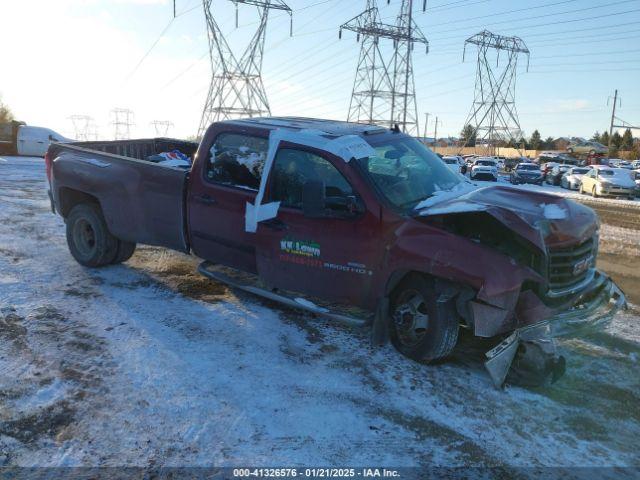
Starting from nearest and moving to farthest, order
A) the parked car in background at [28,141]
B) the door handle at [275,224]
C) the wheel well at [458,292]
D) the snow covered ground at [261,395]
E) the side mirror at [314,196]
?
the snow covered ground at [261,395] < the wheel well at [458,292] < the side mirror at [314,196] < the door handle at [275,224] < the parked car in background at [28,141]

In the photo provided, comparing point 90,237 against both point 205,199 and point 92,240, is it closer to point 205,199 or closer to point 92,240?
point 92,240

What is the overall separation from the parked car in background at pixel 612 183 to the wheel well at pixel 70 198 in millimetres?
23043

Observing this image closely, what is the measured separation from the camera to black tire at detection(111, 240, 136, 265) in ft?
21.0

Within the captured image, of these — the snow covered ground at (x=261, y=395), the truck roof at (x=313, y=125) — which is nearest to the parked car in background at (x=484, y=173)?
the truck roof at (x=313, y=125)

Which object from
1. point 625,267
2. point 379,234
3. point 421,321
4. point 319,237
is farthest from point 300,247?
point 625,267

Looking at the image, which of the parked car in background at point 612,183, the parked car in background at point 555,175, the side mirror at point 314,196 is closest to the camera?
the side mirror at point 314,196

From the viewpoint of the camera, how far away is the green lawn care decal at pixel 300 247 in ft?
14.5

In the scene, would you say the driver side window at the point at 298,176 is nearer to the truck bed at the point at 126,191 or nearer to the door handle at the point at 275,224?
the door handle at the point at 275,224

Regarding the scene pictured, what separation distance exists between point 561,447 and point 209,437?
7.04 ft

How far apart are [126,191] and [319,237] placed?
2628 mm

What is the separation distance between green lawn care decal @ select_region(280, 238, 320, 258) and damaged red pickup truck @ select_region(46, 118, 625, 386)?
12 millimetres

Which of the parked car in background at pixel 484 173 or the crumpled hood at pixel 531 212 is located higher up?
the crumpled hood at pixel 531 212

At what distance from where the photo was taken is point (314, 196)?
416 centimetres

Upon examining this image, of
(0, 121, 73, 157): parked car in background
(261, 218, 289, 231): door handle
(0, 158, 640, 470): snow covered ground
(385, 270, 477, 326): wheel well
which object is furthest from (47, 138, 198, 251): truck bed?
(0, 121, 73, 157): parked car in background
